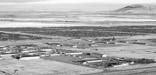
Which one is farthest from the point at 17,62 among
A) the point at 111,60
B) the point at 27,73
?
the point at 111,60

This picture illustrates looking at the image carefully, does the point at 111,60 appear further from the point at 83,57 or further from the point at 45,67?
the point at 45,67

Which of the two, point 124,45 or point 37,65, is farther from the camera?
point 124,45

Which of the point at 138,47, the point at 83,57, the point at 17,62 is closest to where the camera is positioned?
the point at 17,62

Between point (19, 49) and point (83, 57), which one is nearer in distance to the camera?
point (83, 57)

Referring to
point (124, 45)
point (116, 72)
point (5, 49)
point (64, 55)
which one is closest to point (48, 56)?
point (64, 55)

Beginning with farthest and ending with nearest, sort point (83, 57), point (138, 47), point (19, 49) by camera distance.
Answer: point (138, 47) → point (19, 49) → point (83, 57)

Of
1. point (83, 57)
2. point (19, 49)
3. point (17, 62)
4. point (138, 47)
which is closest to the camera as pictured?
point (17, 62)

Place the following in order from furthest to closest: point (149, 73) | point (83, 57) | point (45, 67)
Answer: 1. point (83, 57)
2. point (45, 67)
3. point (149, 73)

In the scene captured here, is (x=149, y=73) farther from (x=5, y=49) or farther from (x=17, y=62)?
(x=5, y=49)

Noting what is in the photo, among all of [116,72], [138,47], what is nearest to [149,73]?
[116,72]
